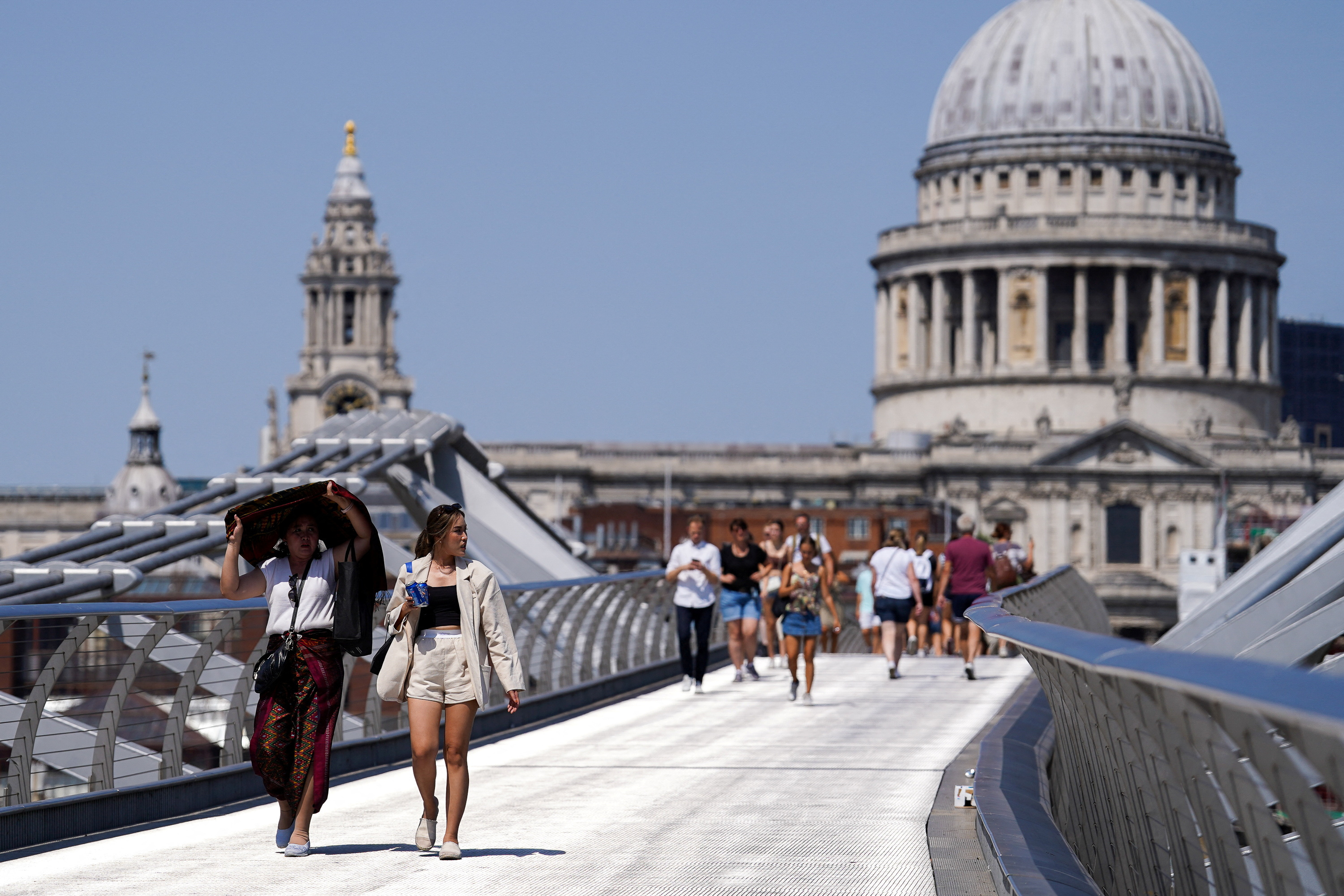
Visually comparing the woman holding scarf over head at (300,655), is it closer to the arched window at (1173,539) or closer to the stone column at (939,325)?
the arched window at (1173,539)

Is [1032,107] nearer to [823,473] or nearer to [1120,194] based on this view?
[1120,194]

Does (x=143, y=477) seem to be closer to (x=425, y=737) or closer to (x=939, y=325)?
(x=939, y=325)

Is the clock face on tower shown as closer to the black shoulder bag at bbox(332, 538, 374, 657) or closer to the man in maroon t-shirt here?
the man in maroon t-shirt

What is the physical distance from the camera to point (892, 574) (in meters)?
26.3

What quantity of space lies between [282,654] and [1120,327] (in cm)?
11881

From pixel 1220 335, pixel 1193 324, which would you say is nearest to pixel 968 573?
pixel 1193 324

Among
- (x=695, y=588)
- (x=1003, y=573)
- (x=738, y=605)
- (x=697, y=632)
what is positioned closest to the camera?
(x=697, y=632)

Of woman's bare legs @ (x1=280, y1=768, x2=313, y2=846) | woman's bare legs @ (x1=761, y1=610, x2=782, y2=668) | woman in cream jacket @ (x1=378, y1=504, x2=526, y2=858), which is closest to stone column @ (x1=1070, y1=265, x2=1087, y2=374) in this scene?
woman's bare legs @ (x1=761, y1=610, x2=782, y2=668)

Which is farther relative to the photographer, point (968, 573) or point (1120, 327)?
point (1120, 327)

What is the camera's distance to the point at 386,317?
6299 inches

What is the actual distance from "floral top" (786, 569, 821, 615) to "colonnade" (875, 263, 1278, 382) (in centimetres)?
10365

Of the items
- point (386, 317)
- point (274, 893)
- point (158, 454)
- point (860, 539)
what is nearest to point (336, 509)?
point (274, 893)

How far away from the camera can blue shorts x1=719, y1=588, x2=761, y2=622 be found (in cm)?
2491

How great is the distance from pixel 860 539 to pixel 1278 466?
75.1 feet
